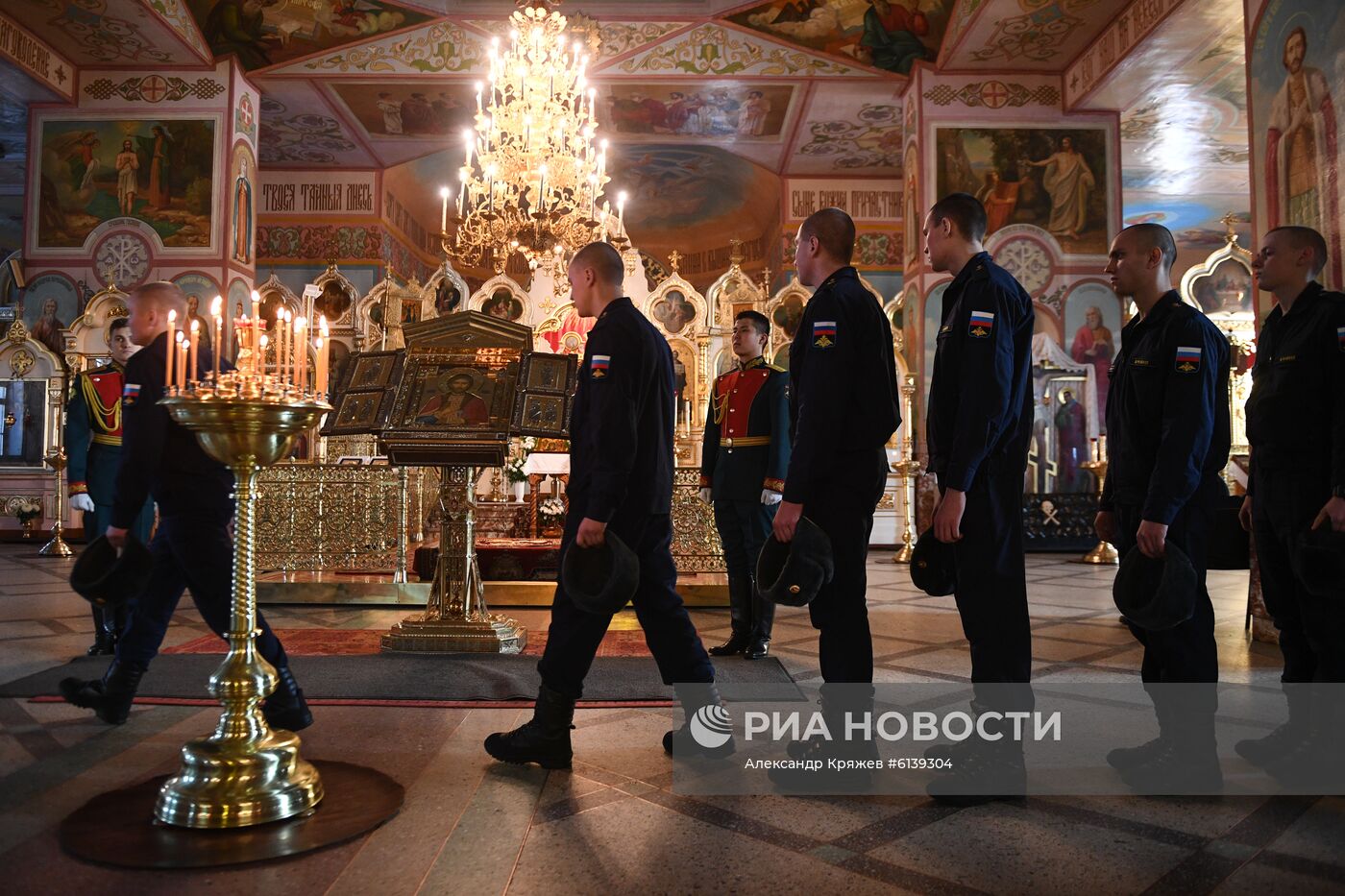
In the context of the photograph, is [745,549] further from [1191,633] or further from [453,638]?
[1191,633]

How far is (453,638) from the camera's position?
473 centimetres

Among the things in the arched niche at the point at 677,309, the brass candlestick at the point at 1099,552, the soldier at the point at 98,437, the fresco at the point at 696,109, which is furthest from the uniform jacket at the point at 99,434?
the fresco at the point at 696,109

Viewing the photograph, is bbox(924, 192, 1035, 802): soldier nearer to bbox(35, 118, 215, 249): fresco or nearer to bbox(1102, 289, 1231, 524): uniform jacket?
bbox(1102, 289, 1231, 524): uniform jacket

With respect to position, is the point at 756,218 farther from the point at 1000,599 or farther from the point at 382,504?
the point at 1000,599

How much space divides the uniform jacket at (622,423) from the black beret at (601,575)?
10cm

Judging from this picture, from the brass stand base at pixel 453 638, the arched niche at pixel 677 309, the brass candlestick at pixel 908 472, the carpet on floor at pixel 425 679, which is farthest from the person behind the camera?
the arched niche at pixel 677 309

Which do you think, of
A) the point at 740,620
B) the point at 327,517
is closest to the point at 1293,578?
the point at 740,620

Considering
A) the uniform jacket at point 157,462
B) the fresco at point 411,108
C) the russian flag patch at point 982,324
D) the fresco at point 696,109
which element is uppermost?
the fresco at point 696,109

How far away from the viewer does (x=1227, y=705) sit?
366 centimetres

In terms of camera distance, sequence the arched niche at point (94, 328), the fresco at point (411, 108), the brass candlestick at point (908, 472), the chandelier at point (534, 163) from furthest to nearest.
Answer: the fresco at point (411, 108), the arched niche at point (94, 328), the brass candlestick at point (908, 472), the chandelier at point (534, 163)

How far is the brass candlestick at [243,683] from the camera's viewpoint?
2.38 metres

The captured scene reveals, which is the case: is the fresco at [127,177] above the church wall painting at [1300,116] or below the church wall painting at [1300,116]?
above

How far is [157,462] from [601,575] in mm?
1530

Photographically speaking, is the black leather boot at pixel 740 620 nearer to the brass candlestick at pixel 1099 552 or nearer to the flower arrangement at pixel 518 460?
the flower arrangement at pixel 518 460
